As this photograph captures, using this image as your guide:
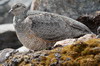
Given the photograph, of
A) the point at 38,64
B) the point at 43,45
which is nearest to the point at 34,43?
the point at 43,45

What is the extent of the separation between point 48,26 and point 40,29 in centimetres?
26

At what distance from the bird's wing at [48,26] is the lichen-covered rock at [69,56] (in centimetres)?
201

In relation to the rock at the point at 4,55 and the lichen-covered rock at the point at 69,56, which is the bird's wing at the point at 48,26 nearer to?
the rock at the point at 4,55

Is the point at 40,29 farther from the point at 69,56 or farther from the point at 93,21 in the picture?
the point at 69,56

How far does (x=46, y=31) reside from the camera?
11.5 meters

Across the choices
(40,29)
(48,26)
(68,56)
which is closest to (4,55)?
(40,29)

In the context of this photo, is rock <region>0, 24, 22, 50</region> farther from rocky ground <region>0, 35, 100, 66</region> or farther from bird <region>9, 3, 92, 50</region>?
rocky ground <region>0, 35, 100, 66</region>

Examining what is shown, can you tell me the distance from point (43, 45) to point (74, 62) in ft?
9.33

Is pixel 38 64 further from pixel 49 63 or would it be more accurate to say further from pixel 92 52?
pixel 92 52

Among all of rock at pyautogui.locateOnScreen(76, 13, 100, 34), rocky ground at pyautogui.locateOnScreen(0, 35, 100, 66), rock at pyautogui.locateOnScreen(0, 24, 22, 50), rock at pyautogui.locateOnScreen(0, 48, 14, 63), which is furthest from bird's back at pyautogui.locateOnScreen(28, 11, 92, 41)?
rock at pyautogui.locateOnScreen(0, 24, 22, 50)

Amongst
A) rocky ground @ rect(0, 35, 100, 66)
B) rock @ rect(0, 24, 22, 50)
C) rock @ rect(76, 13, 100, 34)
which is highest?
rock @ rect(0, 24, 22, 50)

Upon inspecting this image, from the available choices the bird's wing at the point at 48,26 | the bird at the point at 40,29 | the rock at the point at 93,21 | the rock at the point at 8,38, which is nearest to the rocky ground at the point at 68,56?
the bird at the point at 40,29

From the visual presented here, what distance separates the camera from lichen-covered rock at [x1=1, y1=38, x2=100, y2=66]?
848 centimetres

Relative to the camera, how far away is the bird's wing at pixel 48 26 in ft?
37.1
